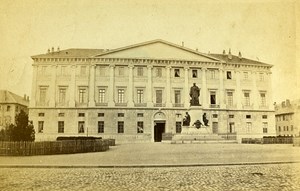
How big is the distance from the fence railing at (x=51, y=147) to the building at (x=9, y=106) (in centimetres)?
56

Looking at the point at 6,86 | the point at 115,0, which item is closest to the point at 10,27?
the point at 6,86

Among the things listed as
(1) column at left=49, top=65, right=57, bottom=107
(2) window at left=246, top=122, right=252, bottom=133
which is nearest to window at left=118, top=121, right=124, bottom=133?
(1) column at left=49, top=65, right=57, bottom=107

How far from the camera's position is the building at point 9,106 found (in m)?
7.64

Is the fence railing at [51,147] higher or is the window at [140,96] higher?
the window at [140,96]

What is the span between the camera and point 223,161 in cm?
812

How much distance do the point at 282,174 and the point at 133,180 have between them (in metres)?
3.02

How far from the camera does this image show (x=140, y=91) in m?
12.4

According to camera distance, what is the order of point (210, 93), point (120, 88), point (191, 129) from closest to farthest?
point (210, 93), point (120, 88), point (191, 129)

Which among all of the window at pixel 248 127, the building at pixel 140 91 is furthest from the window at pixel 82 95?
the window at pixel 248 127

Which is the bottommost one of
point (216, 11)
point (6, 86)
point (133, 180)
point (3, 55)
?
point (133, 180)

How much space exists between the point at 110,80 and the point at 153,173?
5267mm

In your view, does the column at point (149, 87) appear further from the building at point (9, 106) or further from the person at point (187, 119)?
the building at point (9, 106)

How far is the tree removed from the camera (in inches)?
326

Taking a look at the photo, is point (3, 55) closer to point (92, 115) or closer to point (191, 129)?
point (92, 115)
